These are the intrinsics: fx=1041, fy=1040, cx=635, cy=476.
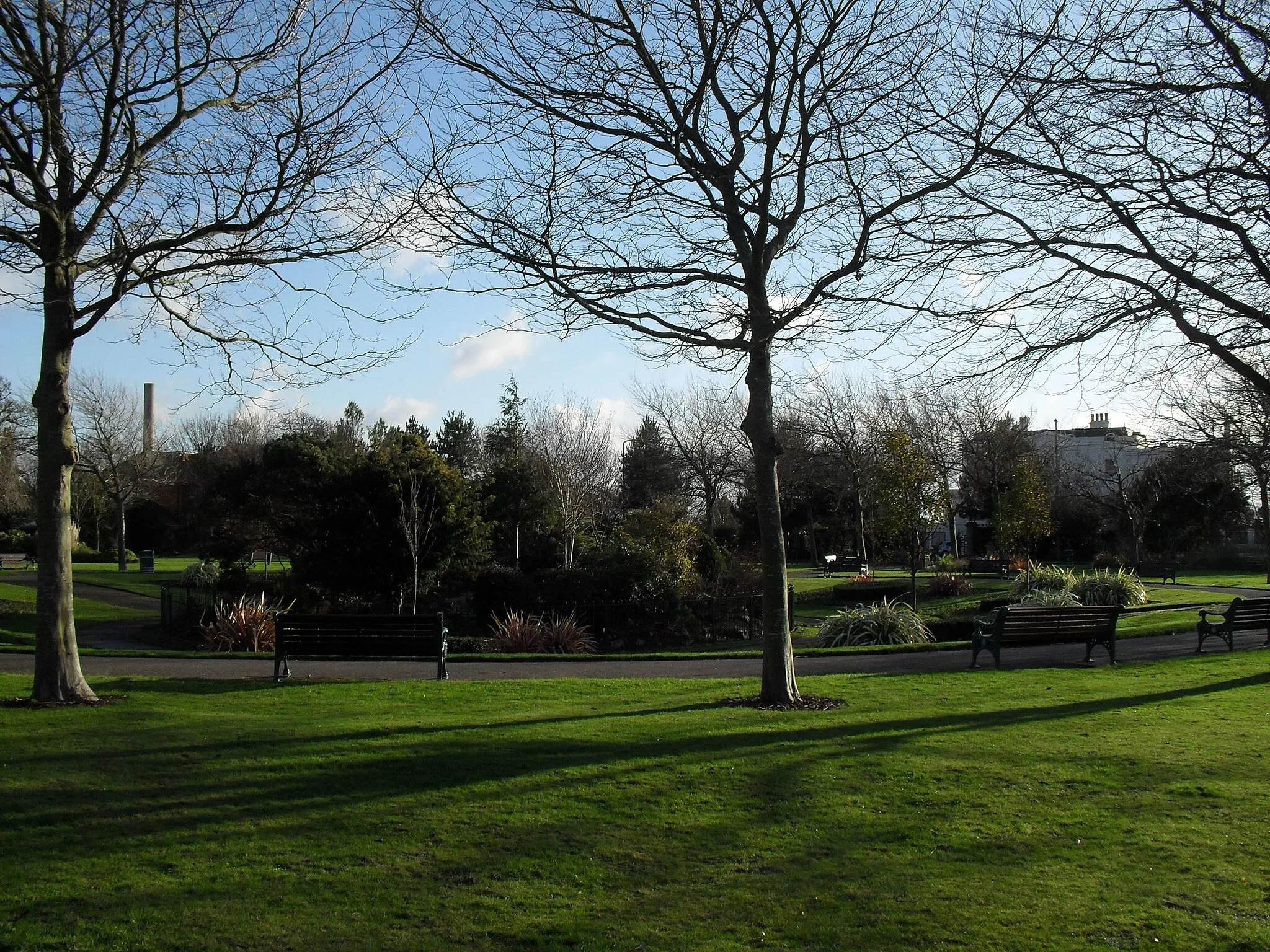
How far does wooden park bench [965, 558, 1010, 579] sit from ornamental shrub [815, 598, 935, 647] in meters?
20.4

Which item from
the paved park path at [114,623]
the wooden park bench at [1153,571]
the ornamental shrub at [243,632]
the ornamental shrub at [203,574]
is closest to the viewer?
the ornamental shrub at [243,632]

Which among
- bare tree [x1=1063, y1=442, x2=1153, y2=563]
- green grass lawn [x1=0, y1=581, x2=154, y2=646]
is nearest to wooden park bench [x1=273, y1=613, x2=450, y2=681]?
green grass lawn [x1=0, y1=581, x2=154, y2=646]

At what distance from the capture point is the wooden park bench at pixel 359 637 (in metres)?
13.3

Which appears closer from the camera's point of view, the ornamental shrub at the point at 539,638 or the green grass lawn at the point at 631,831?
the green grass lawn at the point at 631,831

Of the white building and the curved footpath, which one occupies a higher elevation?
the white building

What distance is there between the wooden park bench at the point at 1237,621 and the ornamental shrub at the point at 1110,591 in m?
9.21

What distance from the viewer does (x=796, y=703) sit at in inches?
395

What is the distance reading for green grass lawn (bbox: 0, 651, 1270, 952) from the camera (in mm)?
4383

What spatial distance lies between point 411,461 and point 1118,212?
17888 millimetres

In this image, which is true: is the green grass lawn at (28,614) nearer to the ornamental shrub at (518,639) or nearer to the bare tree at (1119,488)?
the ornamental shrub at (518,639)

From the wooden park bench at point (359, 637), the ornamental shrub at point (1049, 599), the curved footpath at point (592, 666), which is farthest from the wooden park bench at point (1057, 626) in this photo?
the ornamental shrub at point (1049, 599)

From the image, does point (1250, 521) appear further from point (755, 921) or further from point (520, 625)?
point (755, 921)

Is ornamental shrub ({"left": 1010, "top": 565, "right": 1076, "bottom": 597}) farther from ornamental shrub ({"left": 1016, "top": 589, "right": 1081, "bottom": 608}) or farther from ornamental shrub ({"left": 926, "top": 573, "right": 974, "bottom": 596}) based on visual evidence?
ornamental shrub ({"left": 926, "top": 573, "right": 974, "bottom": 596})

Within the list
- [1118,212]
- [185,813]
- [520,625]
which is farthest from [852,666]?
[185,813]
